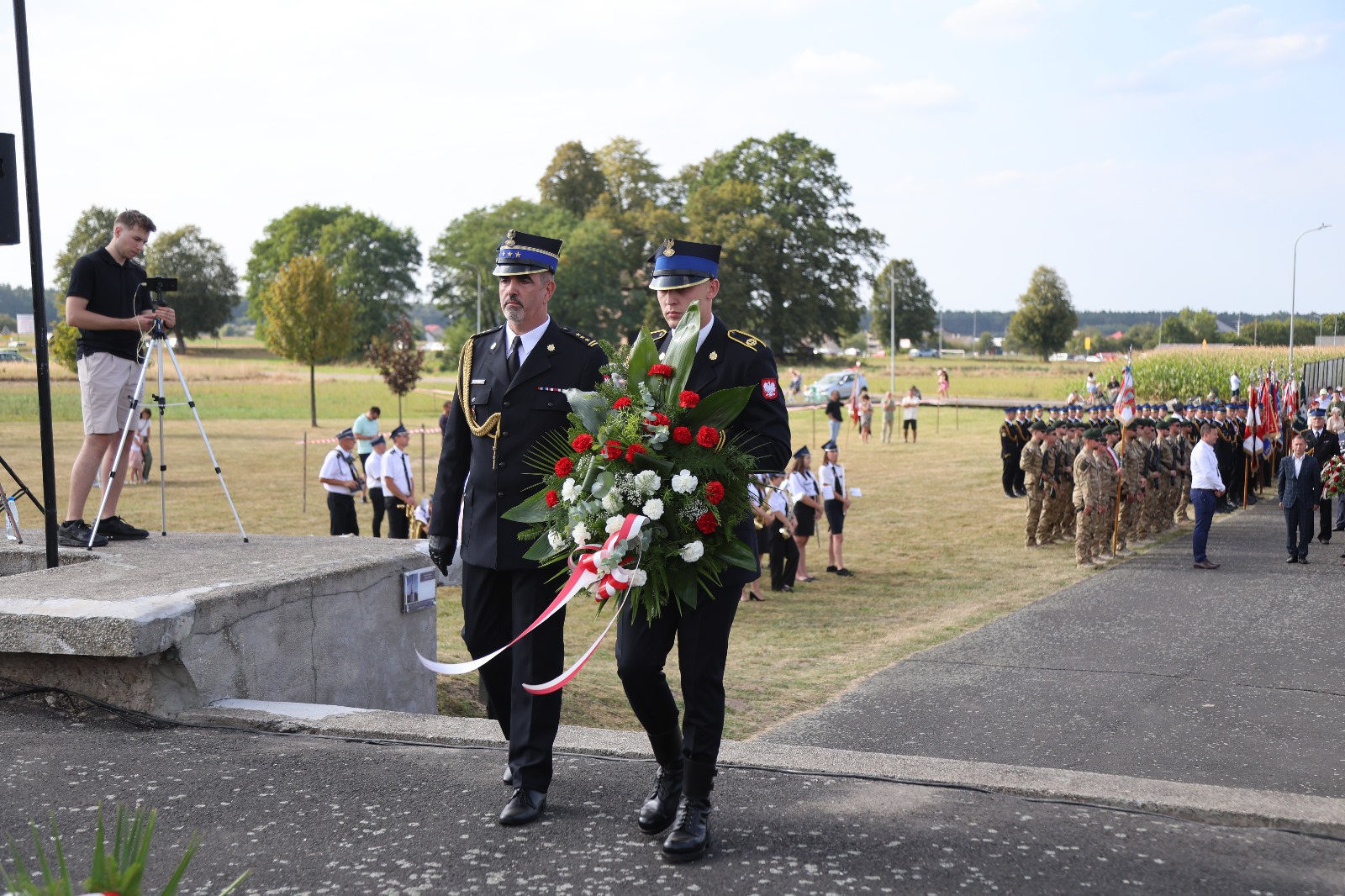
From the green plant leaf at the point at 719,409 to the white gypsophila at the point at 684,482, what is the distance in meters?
0.21

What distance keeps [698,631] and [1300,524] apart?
1567 cm

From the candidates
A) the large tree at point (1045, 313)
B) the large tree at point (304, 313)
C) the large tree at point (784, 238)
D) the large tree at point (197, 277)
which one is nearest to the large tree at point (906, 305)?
the large tree at point (1045, 313)

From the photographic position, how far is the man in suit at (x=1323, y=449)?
64.0 feet

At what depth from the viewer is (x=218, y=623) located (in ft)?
18.2

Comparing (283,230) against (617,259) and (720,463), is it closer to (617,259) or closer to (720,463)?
(617,259)

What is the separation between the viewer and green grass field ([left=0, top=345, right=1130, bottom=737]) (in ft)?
35.2

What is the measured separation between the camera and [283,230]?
295ft

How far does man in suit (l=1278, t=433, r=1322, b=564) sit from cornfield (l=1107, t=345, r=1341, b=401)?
2819 centimetres

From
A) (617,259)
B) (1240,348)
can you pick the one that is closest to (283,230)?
(617,259)

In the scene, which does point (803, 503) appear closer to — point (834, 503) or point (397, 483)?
point (834, 503)

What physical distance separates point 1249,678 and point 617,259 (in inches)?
2466

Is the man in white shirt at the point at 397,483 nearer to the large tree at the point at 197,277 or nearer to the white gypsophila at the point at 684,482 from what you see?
the white gypsophila at the point at 684,482

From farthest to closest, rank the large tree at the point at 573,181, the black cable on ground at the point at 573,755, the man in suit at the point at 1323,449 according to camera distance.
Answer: the large tree at the point at 573,181 < the man in suit at the point at 1323,449 < the black cable on ground at the point at 573,755

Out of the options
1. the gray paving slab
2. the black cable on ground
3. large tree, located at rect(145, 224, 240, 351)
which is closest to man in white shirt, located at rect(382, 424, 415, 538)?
the gray paving slab
